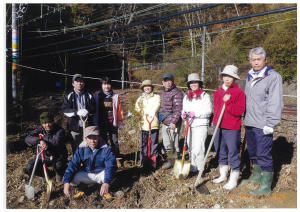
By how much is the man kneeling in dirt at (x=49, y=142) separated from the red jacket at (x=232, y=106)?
2829 mm

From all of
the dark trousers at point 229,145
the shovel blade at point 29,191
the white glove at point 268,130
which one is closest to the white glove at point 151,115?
the dark trousers at point 229,145

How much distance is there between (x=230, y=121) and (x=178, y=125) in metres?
1.23

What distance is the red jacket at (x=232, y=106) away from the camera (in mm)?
3160

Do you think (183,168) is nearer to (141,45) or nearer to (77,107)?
(77,107)

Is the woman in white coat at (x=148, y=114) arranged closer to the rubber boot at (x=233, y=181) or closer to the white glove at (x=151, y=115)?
the white glove at (x=151, y=115)

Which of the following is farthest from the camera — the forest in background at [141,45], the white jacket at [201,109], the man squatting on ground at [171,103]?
the forest in background at [141,45]

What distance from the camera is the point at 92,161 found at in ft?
11.1

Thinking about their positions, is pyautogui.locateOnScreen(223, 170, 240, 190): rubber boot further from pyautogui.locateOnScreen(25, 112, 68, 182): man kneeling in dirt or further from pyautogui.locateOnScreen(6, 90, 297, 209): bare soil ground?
pyautogui.locateOnScreen(25, 112, 68, 182): man kneeling in dirt

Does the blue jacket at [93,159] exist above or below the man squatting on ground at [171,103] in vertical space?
below

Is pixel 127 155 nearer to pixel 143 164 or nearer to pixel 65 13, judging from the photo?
pixel 143 164

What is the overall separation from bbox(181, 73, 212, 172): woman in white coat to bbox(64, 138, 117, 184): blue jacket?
4.79 feet

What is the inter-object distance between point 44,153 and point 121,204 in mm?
1663

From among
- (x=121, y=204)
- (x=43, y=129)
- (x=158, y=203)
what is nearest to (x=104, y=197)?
(x=121, y=204)

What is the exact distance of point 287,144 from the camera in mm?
4902
